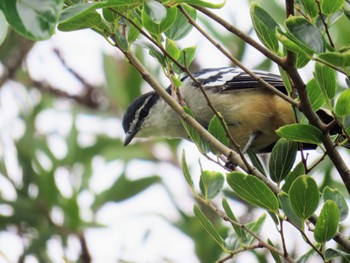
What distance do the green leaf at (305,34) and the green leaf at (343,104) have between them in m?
0.24

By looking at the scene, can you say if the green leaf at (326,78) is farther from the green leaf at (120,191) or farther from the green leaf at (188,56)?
the green leaf at (120,191)

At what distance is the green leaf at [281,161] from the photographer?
104 inches

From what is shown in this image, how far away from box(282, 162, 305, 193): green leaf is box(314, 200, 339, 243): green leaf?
0.33 m

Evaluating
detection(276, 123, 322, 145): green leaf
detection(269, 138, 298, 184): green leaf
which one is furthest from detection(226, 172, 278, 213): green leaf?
detection(269, 138, 298, 184): green leaf

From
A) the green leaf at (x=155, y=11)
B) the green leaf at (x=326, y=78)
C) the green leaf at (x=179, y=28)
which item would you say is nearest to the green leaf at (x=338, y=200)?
the green leaf at (x=326, y=78)

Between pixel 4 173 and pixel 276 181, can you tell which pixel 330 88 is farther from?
pixel 4 173

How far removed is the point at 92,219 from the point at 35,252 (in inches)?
19.2

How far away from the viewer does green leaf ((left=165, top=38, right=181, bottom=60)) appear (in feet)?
8.25

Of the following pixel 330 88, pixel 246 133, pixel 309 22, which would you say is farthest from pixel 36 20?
pixel 246 133

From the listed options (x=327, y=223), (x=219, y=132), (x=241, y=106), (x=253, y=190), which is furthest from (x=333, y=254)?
(x=241, y=106)

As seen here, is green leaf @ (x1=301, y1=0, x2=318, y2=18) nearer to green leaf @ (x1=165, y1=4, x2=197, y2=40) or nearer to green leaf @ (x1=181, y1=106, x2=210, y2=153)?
green leaf @ (x1=165, y1=4, x2=197, y2=40)

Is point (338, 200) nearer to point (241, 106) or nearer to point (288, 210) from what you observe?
point (288, 210)

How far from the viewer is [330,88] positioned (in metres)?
2.18

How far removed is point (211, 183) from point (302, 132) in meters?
0.44
